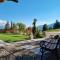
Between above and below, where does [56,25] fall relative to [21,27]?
above

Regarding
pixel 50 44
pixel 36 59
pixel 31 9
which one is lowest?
pixel 36 59

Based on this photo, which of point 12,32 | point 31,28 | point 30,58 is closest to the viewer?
point 30,58

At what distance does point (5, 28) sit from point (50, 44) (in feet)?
60.0

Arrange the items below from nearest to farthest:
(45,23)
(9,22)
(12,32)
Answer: (45,23) < (12,32) < (9,22)

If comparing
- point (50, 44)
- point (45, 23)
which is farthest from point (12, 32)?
point (50, 44)

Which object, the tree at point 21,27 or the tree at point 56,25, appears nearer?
the tree at point 56,25

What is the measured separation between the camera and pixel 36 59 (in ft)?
14.3

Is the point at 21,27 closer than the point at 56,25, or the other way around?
the point at 56,25

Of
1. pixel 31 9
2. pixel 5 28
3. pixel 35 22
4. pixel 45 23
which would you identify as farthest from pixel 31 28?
pixel 5 28

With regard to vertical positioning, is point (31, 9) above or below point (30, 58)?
above

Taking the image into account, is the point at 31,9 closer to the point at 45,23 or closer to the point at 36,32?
the point at 36,32

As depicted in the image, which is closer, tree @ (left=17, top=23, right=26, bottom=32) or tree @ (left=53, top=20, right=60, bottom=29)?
tree @ (left=53, top=20, right=60, bottom=29)

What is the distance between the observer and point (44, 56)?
4.64m

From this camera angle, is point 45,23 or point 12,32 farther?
point 12,32
